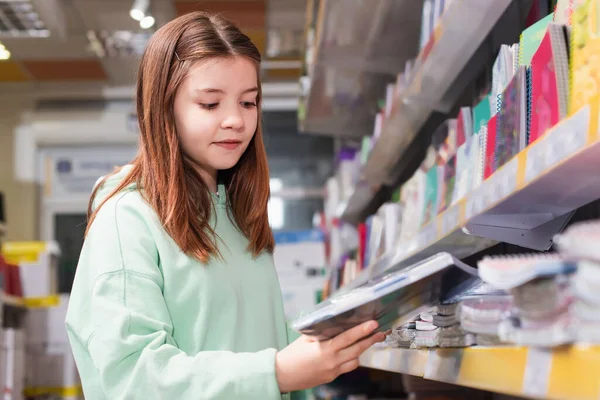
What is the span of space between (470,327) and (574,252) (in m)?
0.26

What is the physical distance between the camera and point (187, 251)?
136 centimetres

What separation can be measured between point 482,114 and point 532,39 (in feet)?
1.08

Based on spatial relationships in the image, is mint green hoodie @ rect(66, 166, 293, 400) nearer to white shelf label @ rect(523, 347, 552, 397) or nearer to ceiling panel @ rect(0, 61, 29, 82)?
white shelf label @ rect(523, 347, 552, 397)

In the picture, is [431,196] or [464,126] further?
[431,196]

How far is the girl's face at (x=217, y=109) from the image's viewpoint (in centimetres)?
138

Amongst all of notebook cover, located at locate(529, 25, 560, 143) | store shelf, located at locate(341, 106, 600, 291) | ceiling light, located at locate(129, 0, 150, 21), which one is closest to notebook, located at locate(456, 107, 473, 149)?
store shelf, located at locate(341, 106, 600, 291)

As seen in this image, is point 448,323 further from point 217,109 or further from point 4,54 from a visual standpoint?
point 4,54

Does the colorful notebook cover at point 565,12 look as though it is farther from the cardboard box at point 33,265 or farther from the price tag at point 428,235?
the cardboard box at point 33,265

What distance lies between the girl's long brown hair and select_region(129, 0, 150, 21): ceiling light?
13.2 ft

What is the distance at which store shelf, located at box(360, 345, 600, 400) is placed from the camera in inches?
25.0

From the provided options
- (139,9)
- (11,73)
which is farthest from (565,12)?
(11,73)

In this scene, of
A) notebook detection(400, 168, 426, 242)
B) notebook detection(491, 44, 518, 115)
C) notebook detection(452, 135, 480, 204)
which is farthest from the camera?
notebook detection(400, 168, 426, 242)

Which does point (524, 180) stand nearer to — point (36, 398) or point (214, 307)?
point (214, 307)

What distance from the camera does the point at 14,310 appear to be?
20.1 ft
